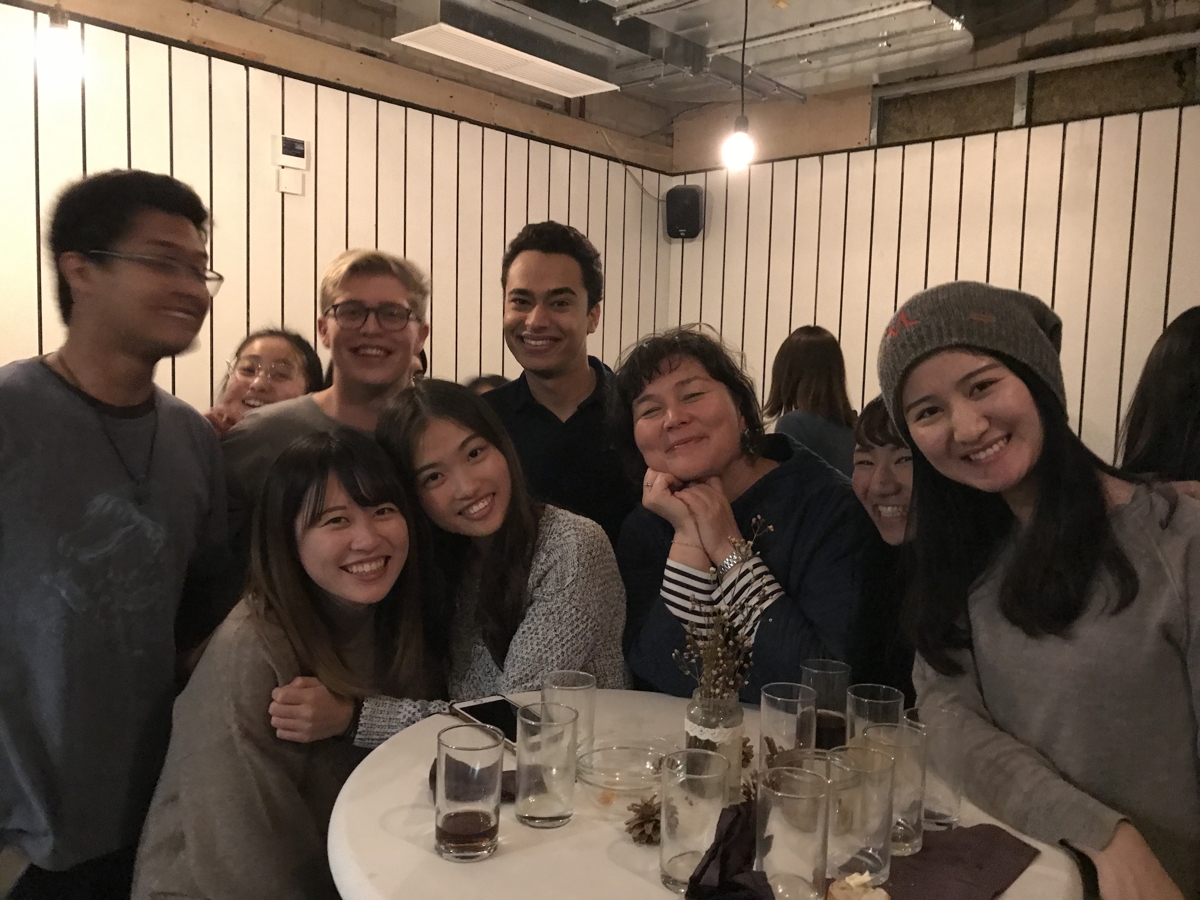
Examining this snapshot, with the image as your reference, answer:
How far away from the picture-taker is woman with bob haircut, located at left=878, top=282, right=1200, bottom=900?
4.42 ft

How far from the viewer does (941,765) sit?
133 cm

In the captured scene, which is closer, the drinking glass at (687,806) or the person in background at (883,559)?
the drinking glass at (687,806)

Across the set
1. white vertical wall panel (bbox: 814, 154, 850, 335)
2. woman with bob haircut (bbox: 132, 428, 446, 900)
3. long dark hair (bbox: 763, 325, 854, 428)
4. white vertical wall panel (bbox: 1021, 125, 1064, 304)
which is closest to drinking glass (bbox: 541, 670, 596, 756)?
woman with bob haircut (bbox: 132, 428, 446, 900)

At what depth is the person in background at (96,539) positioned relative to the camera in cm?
169

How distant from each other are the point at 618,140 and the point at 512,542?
4180 millimetres

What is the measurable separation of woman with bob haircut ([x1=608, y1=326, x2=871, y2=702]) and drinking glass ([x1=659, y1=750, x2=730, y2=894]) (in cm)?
46

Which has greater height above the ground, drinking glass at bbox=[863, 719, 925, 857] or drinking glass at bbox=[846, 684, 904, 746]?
drinking glass at bbox=[846, 684, 904, 746]

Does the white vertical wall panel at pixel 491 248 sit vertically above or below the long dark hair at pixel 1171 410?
above

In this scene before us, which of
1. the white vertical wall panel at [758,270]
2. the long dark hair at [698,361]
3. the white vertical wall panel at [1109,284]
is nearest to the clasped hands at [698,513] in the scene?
the long dark hair at [698,361]

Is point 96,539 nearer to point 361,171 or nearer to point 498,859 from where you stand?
point 498,859

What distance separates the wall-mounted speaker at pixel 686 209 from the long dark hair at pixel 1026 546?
13.3 feet

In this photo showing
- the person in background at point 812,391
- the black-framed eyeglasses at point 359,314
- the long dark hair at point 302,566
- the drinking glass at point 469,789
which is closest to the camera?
the drinking glass at point 469,789

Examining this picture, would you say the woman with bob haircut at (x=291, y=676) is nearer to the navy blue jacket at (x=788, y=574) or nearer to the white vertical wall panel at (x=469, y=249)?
the navy blue jacket at (x=788, y=574)

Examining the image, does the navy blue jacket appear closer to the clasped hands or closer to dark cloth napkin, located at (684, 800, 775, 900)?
the clasped hands
